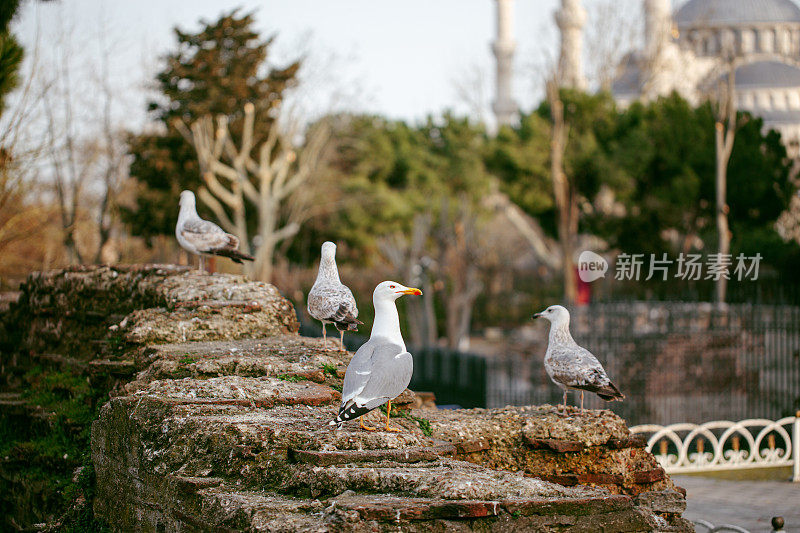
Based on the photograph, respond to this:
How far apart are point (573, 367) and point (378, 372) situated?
1662 millimetres

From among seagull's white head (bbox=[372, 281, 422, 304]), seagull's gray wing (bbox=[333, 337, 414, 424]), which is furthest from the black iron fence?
seagull's gray wing (bbox=[333, 337, 414, 424])

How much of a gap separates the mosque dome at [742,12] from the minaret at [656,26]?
1241 cm

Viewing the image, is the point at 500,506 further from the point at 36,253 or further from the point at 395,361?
the point at 36,253

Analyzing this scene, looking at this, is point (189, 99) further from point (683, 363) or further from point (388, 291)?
point (388, 291)

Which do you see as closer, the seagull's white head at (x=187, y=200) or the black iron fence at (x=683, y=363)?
the seagull's white head at (x=187, y=200)

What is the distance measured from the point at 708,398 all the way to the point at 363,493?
11.7 metres

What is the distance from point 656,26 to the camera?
141 ft

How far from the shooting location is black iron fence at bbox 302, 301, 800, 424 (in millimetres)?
13914

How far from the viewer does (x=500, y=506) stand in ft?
13.2

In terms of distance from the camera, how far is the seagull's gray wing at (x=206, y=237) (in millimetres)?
7859

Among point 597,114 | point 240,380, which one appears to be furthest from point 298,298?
point 240,380

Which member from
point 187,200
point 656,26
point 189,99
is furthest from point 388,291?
point 656,26

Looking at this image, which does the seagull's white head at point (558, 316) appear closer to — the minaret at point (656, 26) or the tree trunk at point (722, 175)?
the tree trunk at point (722, 175)

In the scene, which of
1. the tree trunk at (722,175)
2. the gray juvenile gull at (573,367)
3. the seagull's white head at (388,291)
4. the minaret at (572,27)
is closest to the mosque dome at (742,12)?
the minaret at (572,27)
